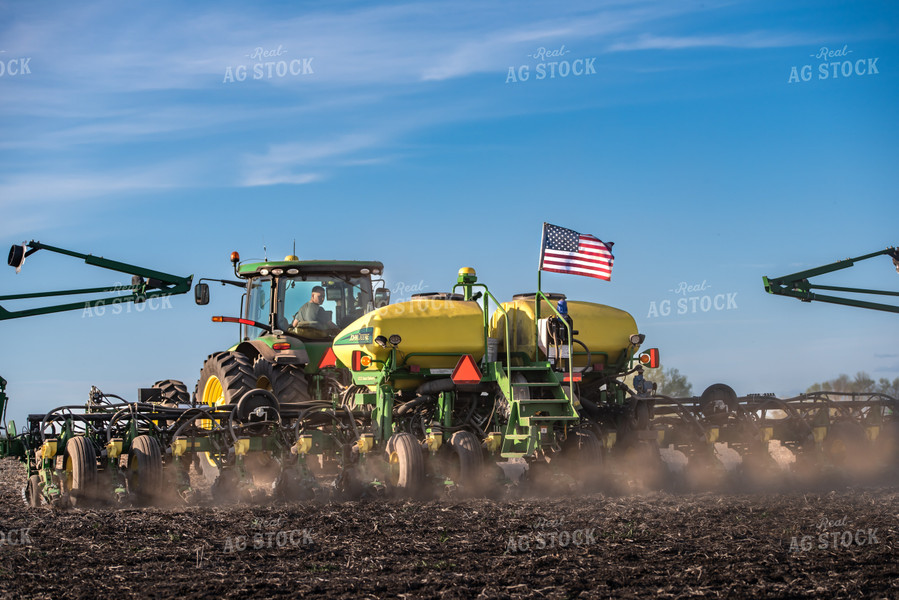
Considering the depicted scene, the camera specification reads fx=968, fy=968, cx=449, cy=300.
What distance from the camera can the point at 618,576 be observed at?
660cm

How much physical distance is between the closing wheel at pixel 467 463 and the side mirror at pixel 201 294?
513 centimetres

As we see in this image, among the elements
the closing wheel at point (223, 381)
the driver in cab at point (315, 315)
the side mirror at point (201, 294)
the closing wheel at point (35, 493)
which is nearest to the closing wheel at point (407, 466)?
the closing wheel at point (223, 381)

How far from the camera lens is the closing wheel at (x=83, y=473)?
421 inches

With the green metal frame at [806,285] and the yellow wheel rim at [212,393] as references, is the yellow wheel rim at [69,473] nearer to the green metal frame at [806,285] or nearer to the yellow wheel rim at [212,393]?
the yellow wheel rim at [212,393]

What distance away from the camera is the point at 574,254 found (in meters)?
12.1

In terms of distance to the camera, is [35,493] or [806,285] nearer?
[35,493]

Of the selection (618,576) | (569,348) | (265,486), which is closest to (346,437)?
(265,486)

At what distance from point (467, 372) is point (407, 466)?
1.46 m

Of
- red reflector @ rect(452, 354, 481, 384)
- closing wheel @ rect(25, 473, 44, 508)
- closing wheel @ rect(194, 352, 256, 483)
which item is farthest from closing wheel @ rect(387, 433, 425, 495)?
closing wheel @ rect(25, 473, 44, 508)

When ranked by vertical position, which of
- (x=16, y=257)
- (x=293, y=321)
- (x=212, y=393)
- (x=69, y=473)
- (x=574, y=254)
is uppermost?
(x=16, y=257)

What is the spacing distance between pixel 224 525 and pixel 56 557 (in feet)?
5.74

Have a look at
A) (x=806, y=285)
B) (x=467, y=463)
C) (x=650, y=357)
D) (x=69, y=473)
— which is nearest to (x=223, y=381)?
(x=69, y=473)

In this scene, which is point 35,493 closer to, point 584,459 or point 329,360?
point 329,360

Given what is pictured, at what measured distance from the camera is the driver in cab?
14.2 m
